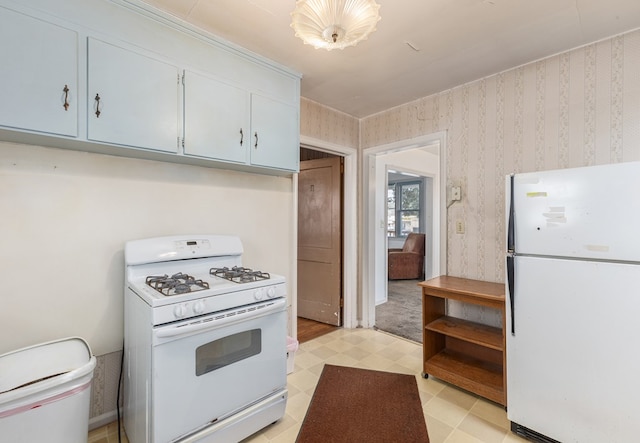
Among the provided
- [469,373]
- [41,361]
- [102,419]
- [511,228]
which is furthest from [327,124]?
[102,419]

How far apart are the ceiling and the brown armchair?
14.3 feet

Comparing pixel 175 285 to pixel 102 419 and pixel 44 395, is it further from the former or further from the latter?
pixel 102 419

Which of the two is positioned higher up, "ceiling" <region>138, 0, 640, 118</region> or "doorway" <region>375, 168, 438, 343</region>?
"ceiling" <region>138, 0, 640, 118</region>

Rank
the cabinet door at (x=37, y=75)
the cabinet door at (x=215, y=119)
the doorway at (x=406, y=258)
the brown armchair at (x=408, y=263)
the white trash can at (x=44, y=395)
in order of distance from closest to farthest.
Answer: the white trash can at (x=44, y=395), the cabinet door at (x=37, y=75), the cabinet door at (x=215, y=119), the doorway at (x=406, y=258), the brown armchair at (x=408, y=263)

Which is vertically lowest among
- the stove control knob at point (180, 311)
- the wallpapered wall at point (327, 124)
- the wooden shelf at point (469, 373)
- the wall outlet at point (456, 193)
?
the wooden shelf at point (469, 373)

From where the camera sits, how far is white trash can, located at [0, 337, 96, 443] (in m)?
1.16

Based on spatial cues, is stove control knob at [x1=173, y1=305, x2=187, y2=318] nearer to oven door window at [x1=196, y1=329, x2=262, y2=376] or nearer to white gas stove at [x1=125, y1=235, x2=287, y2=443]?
white gas stove at [x1=125, y1=235, x2=287, y2=443]

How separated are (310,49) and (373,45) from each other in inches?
17.7

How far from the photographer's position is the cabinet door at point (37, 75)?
4.28ft

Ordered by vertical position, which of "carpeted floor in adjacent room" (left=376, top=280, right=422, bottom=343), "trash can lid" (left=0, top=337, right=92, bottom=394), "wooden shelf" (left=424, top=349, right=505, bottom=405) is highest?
"trash can lid" (left=0, top=337, right=92, bottom=394)

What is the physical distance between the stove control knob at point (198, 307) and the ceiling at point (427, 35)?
1655 millimetres

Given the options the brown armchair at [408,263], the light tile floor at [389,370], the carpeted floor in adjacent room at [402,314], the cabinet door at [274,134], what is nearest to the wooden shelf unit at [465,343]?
the light tile floor at [389,370]

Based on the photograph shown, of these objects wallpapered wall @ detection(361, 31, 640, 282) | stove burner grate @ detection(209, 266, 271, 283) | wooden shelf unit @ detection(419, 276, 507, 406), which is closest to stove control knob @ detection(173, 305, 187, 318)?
stove burner grate @ detection(209, 266, 271, 283)

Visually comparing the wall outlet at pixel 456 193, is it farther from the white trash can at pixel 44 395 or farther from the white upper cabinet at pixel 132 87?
the white trash can at pixel 44 395
